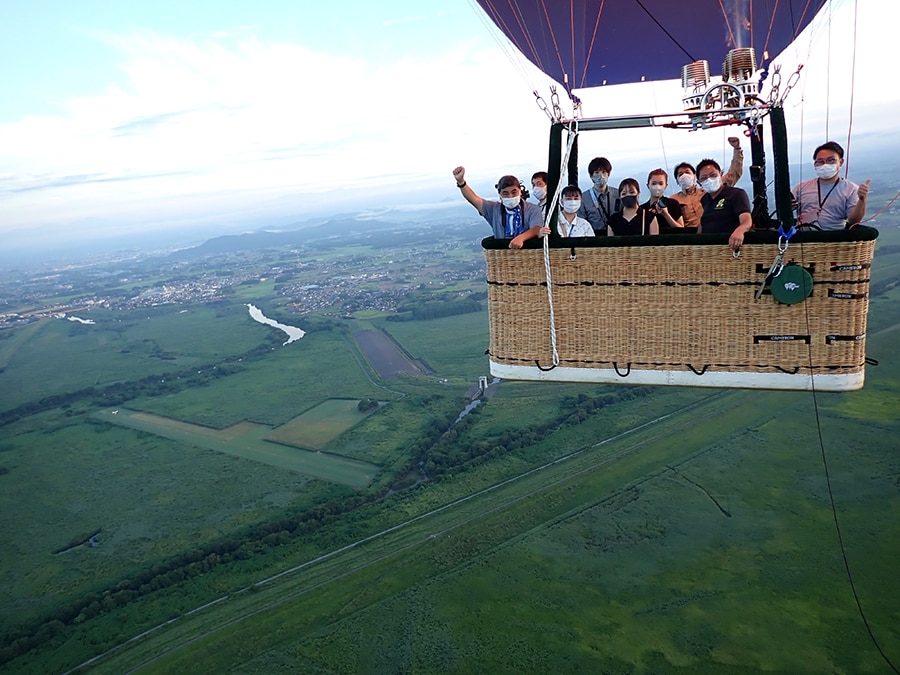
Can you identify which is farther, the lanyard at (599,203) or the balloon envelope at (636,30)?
the balloon envelope at (636,30)

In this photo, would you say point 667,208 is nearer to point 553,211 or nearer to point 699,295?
point 699,295

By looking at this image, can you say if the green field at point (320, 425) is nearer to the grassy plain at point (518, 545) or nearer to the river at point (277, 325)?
the grassy plain at point (518, 545)

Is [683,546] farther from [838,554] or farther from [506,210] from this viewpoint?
[506,210]

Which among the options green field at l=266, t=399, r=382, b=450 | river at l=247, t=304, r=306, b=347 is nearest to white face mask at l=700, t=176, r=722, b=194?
green field at l=266, t=399, r=382, b=450

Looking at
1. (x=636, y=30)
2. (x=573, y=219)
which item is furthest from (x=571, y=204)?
(x=636, y=30)

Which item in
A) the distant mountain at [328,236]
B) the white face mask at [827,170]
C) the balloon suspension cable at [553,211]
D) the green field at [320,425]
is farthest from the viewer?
the distant mountain at [328,236]

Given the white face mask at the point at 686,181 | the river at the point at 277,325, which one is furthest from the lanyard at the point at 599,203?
the river at the point at 277,325
